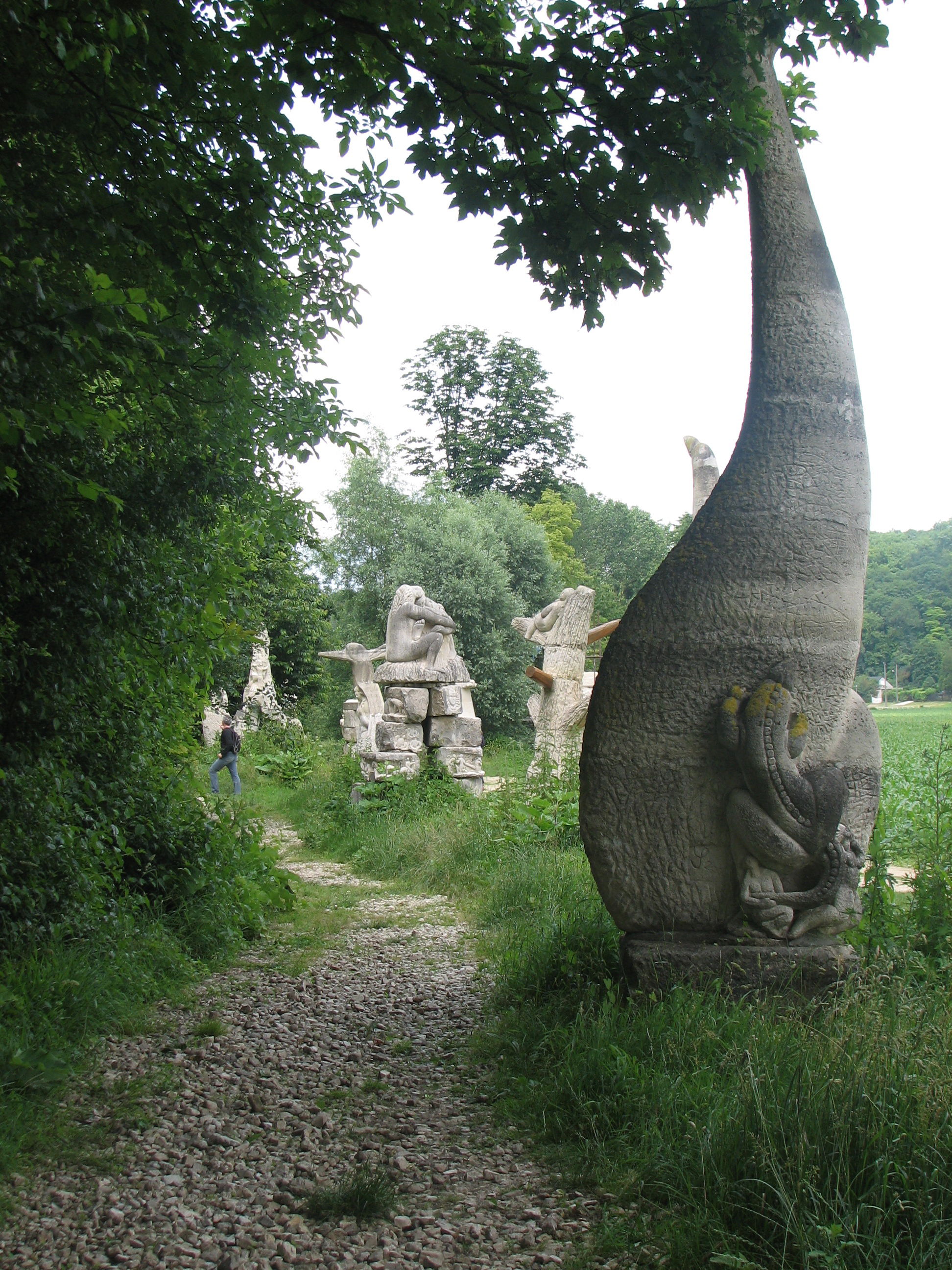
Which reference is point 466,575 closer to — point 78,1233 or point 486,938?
point 486,938

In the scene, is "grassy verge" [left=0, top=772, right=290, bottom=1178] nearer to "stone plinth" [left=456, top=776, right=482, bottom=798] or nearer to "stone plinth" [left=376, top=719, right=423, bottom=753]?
"stone plinth" [left=456, top=776, right=482, bottom=798]

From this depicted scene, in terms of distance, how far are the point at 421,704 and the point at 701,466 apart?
4474 millimetres

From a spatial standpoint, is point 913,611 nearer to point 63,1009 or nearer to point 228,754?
point 228,754

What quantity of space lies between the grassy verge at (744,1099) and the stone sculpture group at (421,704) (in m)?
5.89

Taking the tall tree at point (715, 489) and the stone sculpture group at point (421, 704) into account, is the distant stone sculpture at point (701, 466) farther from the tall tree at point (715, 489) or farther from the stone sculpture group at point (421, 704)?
the tall tree at point (715, 489)

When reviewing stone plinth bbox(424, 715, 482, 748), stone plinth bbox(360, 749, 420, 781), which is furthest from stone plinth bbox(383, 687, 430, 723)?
stone plinth bbox(360, 749, 420, 781)

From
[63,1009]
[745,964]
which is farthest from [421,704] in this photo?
[745,964]

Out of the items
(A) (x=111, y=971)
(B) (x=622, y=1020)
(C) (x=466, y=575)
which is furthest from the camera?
(C) (x=466, y=575)

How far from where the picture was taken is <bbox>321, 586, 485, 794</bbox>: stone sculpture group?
1088 centimetres

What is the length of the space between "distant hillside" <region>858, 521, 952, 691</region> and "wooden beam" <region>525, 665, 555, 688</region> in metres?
6.43

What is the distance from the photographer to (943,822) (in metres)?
6.73

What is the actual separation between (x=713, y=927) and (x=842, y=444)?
209cm

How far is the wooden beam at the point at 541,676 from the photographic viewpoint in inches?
437

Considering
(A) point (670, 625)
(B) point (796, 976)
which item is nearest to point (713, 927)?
(B) point (796, 976)
